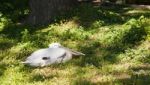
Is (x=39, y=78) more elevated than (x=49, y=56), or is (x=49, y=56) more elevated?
(x=49, y=56)

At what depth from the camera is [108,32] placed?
390 inches

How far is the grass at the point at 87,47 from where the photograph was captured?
7.51 metres

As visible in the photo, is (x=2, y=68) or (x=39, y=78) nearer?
(x=39, y=78)

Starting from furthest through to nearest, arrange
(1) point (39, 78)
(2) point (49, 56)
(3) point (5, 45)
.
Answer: (3) point (5, 45), (2) point (49, 56), (1) point (39, 78)

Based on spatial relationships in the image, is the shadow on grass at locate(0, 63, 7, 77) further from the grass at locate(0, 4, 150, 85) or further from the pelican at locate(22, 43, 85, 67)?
the pelican at locate(22, 43, 85, 67)

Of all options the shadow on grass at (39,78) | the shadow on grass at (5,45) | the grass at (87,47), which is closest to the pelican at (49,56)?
the grass at (87,47)

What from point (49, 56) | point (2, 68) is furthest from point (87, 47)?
point (2, 68)

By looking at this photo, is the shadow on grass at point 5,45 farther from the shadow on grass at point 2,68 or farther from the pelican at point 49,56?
the pelican at point 49,56

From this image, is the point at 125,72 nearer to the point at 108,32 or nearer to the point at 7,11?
the point at 108,32

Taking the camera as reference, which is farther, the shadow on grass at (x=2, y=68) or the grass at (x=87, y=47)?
the shadow on grass at (x=2, y=68)

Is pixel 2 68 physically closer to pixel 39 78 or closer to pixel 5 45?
pixel 39 78

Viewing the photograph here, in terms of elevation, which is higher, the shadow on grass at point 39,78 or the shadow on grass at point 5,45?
the shadow on grass at point 39,78

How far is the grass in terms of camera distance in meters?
7.51

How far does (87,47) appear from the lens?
9328 mm
